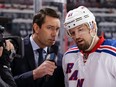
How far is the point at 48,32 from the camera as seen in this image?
200 cm

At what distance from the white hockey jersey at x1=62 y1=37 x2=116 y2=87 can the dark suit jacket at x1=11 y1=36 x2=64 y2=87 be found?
0.20 feet

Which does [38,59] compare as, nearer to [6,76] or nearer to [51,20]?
[51,20]

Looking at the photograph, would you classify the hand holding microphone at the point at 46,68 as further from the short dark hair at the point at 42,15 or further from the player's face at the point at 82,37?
the short dark hair at the point at 42,15

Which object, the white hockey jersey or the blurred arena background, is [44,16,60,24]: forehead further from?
the blurred arena background

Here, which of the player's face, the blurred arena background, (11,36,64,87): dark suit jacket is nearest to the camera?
the player's face

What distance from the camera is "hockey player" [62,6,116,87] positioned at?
1694mm

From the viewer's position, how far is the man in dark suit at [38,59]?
1.82 meters

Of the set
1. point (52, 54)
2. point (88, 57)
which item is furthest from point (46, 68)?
point (88, 57)

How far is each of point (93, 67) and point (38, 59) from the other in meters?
0.38

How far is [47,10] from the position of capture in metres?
2.06

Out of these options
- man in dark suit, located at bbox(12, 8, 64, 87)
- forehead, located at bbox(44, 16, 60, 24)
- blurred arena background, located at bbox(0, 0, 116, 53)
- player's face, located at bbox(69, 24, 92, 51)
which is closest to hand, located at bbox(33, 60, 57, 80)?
man in dark suit, located at bbox(12, 8, 64, 87)

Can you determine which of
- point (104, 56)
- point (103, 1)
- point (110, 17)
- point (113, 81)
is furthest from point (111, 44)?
point (103, 1)

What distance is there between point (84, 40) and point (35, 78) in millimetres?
321

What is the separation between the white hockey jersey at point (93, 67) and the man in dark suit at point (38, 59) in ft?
0.29
